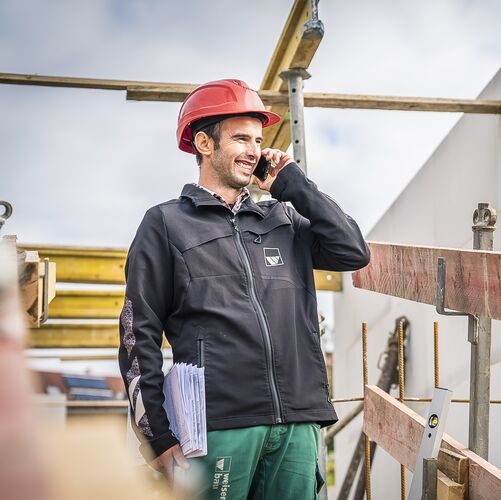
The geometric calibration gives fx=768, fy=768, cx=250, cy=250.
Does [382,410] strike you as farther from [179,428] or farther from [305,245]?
[179,428]

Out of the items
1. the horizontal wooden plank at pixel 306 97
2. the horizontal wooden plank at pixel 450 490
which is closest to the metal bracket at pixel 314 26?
the horizontal wooden plank at pixel 306 97

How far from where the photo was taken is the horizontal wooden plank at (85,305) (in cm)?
934

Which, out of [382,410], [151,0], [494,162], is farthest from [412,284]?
[151,0]

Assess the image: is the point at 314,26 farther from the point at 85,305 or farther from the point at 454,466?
the point at 85,305

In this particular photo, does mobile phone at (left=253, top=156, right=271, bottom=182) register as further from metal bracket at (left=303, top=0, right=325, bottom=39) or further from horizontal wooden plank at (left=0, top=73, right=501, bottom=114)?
horizontal wooden plank at (left=0, top=73, right=501, bottom=114)

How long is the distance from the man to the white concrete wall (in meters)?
3.11

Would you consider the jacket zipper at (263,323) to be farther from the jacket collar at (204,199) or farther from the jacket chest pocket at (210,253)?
the jacket collar at (204,199)

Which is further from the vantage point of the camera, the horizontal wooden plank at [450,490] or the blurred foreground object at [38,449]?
the horizontal wooden plank at [450,490]

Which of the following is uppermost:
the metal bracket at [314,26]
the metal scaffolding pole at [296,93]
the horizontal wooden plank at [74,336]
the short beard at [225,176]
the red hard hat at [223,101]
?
the metal bracket at [314,26]

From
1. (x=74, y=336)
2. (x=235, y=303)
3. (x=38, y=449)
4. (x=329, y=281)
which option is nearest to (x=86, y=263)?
(x=74, y=336)

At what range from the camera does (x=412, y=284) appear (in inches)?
102

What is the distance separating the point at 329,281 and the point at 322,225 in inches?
287

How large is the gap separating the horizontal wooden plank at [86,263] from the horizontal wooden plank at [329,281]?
251cm

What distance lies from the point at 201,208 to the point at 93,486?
2.08 m
